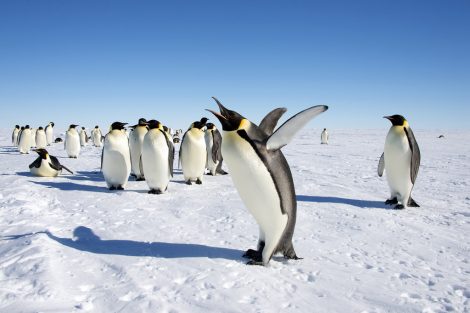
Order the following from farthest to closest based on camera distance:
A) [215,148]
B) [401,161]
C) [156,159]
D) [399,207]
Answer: [215,148]
[156,159]
[401,161]
[399,207]

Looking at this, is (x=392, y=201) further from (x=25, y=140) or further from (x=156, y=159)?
(x=25, y=140)

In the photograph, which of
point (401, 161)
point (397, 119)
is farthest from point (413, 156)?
point (397, 119)

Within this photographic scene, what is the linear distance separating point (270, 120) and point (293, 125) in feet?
1.94

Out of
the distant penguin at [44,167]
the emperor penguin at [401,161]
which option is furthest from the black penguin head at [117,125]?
the emperor penguin at [401,161]

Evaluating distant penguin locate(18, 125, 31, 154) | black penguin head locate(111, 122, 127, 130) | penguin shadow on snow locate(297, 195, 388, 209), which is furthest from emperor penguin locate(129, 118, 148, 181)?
distant penguin locate(18, 125, 31, 154)

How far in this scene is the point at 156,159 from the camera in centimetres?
669

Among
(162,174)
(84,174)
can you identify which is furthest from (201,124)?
(84,174)

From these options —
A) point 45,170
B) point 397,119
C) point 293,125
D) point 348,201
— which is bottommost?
point 348,201

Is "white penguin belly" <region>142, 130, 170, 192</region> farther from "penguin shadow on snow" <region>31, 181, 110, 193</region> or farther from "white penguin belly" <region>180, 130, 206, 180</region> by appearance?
"white penguin belly" <region>180, 130, 206, 180</region>

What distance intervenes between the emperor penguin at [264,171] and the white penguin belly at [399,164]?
3.51 m

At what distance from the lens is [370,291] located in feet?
9.09

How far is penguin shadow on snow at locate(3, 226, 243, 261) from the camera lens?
11.2ft

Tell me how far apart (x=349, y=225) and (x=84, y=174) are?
7.43 metres

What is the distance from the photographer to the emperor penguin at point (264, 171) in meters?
3.04
